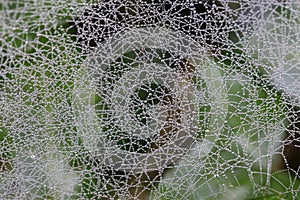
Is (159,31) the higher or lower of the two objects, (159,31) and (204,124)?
the higher

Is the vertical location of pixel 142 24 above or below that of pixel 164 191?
above

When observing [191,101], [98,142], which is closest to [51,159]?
[98,142]

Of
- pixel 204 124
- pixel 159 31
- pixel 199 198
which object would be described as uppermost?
pixel 159 31

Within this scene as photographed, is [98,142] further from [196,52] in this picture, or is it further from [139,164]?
[196,52]

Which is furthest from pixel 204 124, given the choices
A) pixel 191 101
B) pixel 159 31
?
pixel 159 31

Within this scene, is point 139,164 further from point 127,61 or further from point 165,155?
point 127,61
